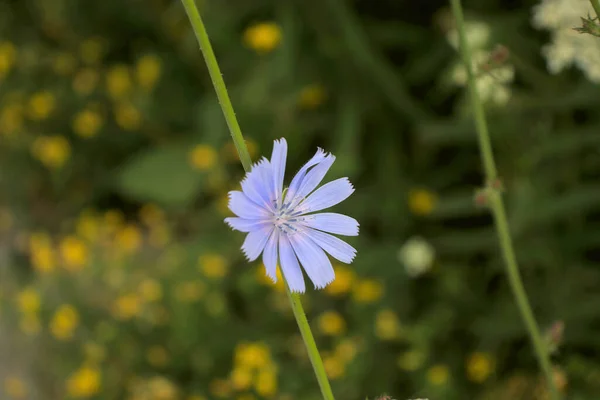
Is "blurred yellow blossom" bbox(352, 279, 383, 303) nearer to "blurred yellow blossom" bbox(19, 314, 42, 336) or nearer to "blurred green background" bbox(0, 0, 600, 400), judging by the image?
"blurred green background" bbox(0, 0, 600, 400)

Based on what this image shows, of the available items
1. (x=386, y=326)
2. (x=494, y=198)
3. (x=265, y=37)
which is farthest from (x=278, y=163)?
(x=265, y=37)

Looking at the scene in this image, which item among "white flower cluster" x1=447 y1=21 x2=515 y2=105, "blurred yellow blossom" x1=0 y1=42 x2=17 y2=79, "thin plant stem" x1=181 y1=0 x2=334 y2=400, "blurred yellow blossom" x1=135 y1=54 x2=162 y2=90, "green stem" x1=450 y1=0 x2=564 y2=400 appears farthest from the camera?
"blurred yellow blossom" x1=0 y1=42 x2=17 y2=79

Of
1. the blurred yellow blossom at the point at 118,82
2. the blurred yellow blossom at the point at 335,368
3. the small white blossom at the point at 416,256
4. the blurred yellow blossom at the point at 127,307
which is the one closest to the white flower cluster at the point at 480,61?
the small white blossom at the point at 416,256

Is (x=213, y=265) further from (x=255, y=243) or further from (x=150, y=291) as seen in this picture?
(x=255, y=243)

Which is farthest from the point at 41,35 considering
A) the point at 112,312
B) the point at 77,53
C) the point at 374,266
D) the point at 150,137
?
the point at 374,266

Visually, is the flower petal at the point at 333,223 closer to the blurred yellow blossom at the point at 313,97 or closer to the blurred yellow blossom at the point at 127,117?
the blurred yellow blossom at the point at 313,97

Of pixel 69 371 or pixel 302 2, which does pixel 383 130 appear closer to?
pixel 302 2

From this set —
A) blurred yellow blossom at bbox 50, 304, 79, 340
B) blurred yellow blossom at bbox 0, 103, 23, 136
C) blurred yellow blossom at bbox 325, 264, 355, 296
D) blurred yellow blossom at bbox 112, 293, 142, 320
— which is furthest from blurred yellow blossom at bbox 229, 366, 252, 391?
blurred yellow blossom at bbox 0, 103, 23, 136
